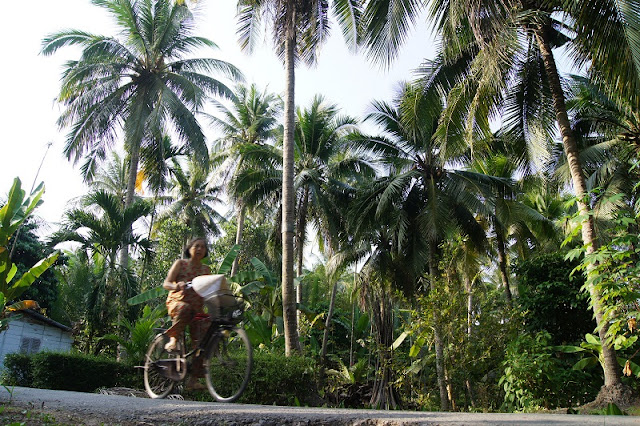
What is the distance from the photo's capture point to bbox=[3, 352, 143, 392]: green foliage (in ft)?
40.0

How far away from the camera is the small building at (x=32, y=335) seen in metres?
19.3

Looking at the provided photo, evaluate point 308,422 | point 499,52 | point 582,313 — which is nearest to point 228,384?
point 308,422

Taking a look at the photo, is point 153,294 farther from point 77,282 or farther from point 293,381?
point 77,282

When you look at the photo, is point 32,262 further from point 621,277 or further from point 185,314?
point 621,277

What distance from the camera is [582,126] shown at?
20734 mm

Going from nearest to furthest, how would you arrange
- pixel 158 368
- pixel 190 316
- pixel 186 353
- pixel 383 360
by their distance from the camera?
Answer: pixel 190 316
pixel 186 353
pixel 158 368
pixel 383 360

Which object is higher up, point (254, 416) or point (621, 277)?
point (621, 277)

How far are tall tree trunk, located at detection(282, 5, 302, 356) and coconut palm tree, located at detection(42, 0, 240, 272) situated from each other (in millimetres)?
7021

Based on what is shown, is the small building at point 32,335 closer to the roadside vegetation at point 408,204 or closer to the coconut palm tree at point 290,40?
the roadside vegetation at point 408,204

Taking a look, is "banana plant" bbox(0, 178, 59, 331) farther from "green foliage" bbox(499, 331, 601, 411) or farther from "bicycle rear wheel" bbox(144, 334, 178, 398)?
"green foliage" bbox(499, 331, 601, 411)

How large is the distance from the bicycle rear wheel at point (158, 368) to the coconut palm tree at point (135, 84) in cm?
1430

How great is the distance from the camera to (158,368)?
20.8 feet

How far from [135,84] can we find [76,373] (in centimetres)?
1289

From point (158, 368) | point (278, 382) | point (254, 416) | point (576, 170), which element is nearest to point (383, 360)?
point (278, 382)
